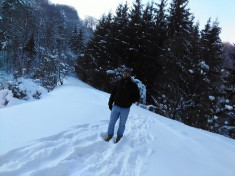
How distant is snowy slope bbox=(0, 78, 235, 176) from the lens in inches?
129

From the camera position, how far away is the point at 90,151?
13.3 feet

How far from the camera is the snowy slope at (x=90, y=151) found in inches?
129

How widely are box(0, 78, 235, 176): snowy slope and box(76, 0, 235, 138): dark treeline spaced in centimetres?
813

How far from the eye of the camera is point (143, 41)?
22562 mm

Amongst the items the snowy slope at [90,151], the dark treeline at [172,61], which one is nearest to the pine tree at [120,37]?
the dark treeline at [172,61]

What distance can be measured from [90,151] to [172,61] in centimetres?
1319

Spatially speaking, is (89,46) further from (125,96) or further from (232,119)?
(125,96)

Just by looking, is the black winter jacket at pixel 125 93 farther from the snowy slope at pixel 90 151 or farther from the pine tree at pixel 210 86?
the pine tree at pixel 210 86

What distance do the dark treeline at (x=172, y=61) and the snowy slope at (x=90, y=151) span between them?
8.13m

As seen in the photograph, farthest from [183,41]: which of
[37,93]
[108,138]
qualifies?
[108,138]

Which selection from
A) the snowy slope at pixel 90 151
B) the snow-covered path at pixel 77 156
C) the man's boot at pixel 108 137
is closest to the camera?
the snow-covered path at pixel 77 156

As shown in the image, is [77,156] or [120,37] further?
[120,37]

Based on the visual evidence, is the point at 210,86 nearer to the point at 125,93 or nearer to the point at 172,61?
the point at 172,61

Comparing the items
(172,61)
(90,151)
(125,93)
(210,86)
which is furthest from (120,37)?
(90,151)
